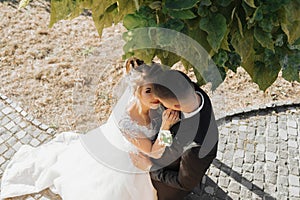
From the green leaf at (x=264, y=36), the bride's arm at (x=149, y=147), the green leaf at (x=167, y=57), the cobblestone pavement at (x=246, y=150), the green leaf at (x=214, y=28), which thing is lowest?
the cobblestone pavement at (x=246, y=150)

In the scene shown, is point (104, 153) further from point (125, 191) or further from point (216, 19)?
point (216, 19)

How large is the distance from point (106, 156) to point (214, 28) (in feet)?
6.81

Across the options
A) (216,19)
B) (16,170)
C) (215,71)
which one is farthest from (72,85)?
(216,19)

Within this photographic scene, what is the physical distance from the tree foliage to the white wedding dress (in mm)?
1379

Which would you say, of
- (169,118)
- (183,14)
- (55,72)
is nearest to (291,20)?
(183,14)

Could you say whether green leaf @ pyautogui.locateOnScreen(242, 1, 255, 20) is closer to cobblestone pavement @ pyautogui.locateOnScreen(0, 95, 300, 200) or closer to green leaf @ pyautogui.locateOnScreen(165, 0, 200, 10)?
green leaf @ pyautogui.locateOnScreen(165, 0, 200, 10)

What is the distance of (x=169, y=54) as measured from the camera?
1.51 meters

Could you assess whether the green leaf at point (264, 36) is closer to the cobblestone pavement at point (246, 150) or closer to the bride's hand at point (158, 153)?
the bride's hand at point (158, 153)

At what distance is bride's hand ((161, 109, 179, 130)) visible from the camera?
247 cm

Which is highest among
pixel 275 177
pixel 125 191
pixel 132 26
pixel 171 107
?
pixel 132 26

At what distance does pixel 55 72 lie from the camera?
4.77 m

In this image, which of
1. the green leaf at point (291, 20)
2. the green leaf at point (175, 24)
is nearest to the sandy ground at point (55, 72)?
the green leaf at point (175, 24)

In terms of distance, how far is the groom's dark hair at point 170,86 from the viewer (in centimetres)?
220

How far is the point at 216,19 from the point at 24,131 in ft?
10.4
